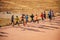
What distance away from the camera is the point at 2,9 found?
162 centimetres

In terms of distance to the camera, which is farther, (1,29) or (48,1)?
Answer: (48,1)

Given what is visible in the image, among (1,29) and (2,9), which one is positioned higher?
(2,9)

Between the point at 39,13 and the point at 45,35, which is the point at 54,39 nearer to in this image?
the point at 45,35

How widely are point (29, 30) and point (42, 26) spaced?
0.18 metres

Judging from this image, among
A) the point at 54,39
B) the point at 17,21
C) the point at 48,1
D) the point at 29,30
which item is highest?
the point at 48,1

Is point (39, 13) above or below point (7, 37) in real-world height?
above

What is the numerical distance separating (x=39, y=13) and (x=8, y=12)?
1.34 ft

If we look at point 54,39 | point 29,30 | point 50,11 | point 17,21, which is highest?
point 50,11

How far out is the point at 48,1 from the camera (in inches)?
68.1

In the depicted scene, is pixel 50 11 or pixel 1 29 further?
pixel 50 11

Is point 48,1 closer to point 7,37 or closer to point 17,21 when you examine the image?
point 17,21

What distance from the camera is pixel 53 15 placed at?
173 cm

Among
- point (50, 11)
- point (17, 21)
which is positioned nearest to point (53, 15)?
point (50, 11)

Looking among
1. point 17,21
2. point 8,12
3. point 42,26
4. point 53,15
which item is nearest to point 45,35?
point 42,26
